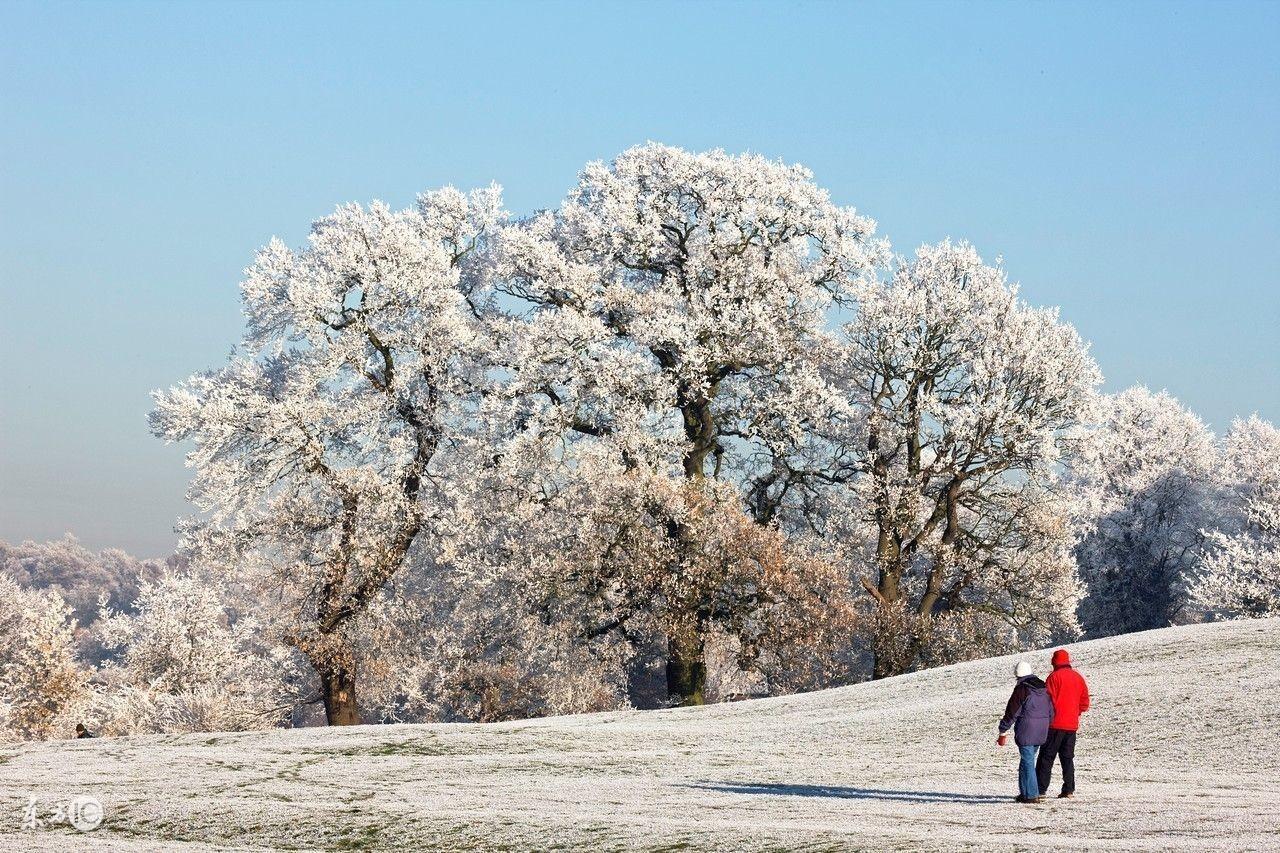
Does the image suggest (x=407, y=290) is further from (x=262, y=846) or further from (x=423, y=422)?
(x=262, y=846)

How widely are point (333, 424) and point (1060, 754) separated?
37.8 meters

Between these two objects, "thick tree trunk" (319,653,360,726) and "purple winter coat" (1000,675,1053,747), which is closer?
"purple winter coat" (1000,675,1053,747)

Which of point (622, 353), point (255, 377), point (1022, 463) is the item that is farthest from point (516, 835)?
point (1022, 463)

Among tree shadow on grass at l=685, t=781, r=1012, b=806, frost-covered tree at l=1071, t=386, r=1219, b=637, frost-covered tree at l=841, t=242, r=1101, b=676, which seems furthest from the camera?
frost-covered tree at l=1071, t=386, r=1219, b=637

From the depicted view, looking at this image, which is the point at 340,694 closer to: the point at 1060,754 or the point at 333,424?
the point at 333,424

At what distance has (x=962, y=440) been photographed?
59719 mm

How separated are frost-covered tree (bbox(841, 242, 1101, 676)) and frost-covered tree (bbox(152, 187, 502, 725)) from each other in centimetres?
1913

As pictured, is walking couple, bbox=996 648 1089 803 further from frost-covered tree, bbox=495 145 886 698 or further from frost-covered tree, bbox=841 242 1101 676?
frost-covered tree, bbox=841 242 1101 676

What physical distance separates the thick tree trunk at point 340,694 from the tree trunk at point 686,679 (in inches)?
534

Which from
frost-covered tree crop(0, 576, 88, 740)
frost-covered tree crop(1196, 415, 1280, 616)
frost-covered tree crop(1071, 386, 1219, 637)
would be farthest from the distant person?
frost-covered tree crop(1071, 386, 1219, 637)

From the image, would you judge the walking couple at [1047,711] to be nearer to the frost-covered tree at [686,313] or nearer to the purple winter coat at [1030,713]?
the purple winter coat at [1030,713]

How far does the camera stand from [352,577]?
57.2 meters

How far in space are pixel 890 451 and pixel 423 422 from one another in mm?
22041

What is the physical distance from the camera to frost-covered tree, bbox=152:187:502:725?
180 ft
